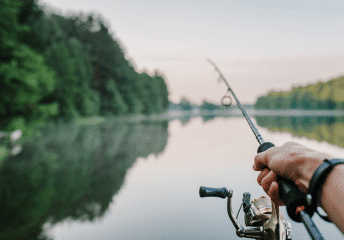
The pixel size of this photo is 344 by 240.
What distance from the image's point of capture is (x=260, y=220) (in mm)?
1816

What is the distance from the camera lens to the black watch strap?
0.95m

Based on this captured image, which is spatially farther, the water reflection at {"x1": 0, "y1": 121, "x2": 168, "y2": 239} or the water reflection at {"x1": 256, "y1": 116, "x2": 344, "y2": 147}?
the water reflection at {"x1": 256, "y1": 116, "x2": 344, "y2": 147}

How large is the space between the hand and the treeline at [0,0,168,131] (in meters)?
20.1

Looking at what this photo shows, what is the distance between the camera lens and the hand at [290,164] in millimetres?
1057

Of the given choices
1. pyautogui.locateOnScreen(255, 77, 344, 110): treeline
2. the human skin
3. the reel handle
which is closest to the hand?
the human skin

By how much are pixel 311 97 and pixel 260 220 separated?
163121mm

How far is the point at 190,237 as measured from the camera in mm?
5441

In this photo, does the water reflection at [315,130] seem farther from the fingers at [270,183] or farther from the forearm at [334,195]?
the forearm at [334,195]

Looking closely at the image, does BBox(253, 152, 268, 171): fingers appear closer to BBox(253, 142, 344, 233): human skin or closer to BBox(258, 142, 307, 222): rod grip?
BBox(253, 142, 344, 233): human skin

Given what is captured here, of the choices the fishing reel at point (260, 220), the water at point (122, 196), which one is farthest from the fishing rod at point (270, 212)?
the water at point (122, 196)

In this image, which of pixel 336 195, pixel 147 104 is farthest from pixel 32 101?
pixel 147 104

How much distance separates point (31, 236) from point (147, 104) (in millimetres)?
79183

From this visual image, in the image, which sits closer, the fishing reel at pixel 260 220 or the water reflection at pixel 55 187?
the fishing reel at pixel 260 220

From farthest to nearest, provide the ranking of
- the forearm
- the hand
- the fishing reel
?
the fishing reel < the hand < the forearm
